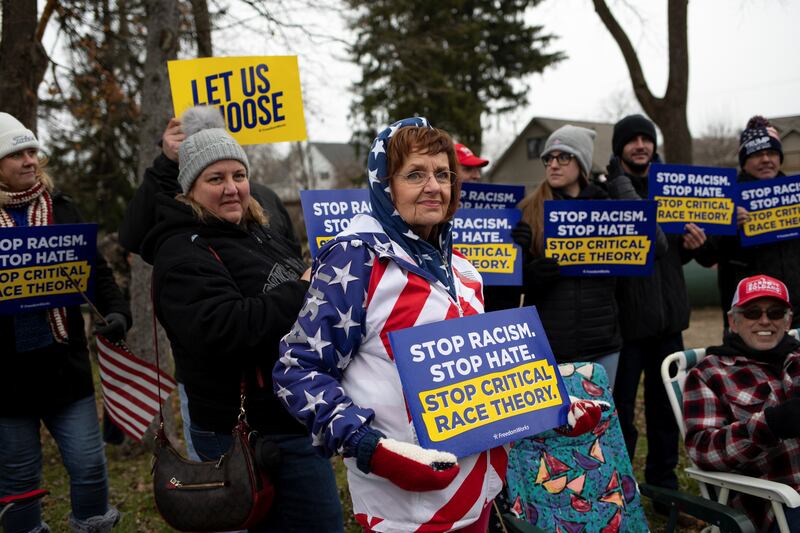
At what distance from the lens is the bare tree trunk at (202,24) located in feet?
27.8

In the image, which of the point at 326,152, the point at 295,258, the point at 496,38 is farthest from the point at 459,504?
the point at 326,152

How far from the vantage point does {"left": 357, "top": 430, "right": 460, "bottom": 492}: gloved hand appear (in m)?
1.68

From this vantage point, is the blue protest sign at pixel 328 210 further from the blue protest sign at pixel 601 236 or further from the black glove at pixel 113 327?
the blue protest sign at pixel 601 236

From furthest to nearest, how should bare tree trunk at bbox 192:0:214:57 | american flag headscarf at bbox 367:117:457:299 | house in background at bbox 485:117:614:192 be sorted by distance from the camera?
house in background at bbox 485:117:614:192
bare tree trunk at bbox 192:0:214:57
american flag headscarf at bbox 367:117:457:299

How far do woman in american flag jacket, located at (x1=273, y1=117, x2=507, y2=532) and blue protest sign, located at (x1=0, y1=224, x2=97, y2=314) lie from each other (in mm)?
1811

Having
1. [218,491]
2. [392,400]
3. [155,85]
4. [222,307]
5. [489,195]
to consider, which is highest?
[155,85]

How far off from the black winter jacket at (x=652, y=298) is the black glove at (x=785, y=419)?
1.37 meters

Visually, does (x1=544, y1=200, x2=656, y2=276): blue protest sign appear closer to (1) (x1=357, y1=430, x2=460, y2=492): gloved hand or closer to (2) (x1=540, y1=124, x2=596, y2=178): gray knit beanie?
(2) (x1=540, y1=124, x2=596, y2=178): gray knit beanie

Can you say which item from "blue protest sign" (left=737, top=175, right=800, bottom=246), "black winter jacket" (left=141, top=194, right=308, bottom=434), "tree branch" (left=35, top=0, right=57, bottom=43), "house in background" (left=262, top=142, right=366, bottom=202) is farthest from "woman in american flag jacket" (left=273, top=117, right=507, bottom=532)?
"house in background" (left=262, top=142, right=366, bottom=202)

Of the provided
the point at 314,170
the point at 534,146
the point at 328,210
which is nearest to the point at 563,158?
the point at 328,210

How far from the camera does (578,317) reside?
151 inches

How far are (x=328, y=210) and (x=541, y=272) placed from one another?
50.5 inches

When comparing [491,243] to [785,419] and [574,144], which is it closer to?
[574,144]

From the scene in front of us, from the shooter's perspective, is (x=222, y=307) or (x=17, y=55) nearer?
(x=222, y=307)
